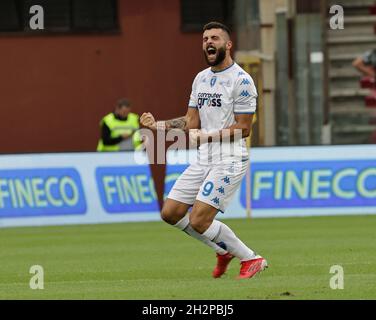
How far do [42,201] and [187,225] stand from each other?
10.2 meters

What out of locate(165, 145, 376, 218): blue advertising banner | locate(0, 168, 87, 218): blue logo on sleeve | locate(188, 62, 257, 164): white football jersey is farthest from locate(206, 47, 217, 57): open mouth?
locate(0, 168, 87, 218): blue logo on sleeve

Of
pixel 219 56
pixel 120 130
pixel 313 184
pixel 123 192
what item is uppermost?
pixel 219 56

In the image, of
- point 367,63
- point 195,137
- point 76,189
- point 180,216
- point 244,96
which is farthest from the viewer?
point 367,63

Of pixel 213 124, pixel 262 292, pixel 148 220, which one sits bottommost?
pixel 148 220

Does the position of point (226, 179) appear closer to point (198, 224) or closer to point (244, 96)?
point (198, 224)

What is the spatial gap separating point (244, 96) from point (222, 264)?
1705 millimetres

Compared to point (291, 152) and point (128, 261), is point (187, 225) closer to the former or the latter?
point (128, 261)

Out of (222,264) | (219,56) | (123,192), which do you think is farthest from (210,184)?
(123,192)

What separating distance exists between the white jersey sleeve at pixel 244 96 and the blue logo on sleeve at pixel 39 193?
10619mm

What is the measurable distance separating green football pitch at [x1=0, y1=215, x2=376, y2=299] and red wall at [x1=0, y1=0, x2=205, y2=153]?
8060 millimetres

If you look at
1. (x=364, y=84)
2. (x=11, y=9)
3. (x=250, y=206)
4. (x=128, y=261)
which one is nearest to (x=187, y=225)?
(x=128, y=261)

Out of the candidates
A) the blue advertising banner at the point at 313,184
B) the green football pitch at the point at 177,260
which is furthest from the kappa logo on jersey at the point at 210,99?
the blue advertising banner at the point at 313,184

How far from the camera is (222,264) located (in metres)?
13.7

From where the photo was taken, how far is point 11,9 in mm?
30016
